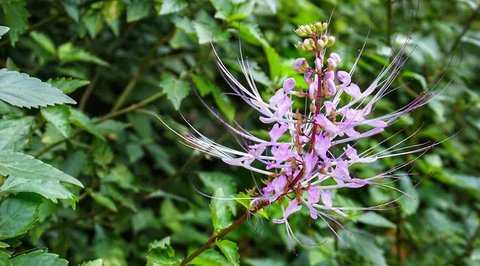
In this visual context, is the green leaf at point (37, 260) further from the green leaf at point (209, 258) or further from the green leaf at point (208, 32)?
the green leaf at point (208, 32)

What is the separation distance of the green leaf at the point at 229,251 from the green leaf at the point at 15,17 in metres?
0.90

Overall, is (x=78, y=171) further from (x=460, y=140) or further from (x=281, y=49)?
(x=460, y=140)

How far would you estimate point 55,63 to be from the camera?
2.73 m

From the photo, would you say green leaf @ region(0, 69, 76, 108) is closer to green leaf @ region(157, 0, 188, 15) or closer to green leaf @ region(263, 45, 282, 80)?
green leaf @ region(157, 0, 188, 15)

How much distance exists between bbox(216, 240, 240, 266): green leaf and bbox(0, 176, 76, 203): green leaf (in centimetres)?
35

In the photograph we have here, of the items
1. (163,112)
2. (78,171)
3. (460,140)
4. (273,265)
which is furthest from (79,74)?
(460,140)

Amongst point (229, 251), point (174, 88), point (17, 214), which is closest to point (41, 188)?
point (17, 214)

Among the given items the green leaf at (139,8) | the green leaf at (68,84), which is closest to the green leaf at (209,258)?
the green leaf at (68,84)

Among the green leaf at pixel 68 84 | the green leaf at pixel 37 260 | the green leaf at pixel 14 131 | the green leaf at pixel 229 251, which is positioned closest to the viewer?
the green leaf at pixel 37 260

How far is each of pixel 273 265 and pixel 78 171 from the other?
2.83ft

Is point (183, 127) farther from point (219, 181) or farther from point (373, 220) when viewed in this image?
point (373, 220)

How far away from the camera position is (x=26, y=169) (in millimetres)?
1225

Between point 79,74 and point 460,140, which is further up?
point 79,74

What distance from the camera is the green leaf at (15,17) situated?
6.17 feet
